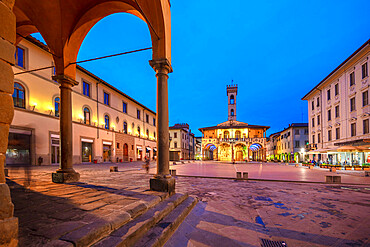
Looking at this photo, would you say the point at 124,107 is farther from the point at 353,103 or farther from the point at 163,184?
the point at 353,103

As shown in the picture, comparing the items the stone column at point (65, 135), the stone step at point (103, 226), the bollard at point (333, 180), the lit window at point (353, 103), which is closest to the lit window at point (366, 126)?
the lit window at point (353, 103)

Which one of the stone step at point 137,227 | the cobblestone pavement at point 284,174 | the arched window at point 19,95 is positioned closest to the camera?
the stone step at point 137,227

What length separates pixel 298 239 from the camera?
309 cm

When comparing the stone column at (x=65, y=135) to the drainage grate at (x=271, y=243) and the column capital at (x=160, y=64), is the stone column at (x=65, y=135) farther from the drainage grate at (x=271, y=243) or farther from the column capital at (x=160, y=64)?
the drainage grate at (x=271, y=243)

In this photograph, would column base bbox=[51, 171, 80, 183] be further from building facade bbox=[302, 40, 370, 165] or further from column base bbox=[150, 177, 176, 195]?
building facade bbox=[302, 40, 370, 165]

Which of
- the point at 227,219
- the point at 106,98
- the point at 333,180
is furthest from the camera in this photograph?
the point at 106,98

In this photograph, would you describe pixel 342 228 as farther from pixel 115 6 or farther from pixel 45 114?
pixel 45 114

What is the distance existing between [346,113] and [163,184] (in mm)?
22740

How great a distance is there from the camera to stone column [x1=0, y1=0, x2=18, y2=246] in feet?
5.43

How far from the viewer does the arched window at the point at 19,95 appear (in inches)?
553

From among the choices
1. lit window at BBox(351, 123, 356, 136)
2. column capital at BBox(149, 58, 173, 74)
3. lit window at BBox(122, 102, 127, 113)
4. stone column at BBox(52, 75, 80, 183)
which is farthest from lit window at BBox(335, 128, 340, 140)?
lit window at BBox(122, 102, 127, 113)

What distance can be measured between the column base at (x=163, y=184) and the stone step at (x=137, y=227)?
602 mm

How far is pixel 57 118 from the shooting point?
56.5 feet

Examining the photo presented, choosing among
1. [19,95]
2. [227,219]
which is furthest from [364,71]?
[19,95]
